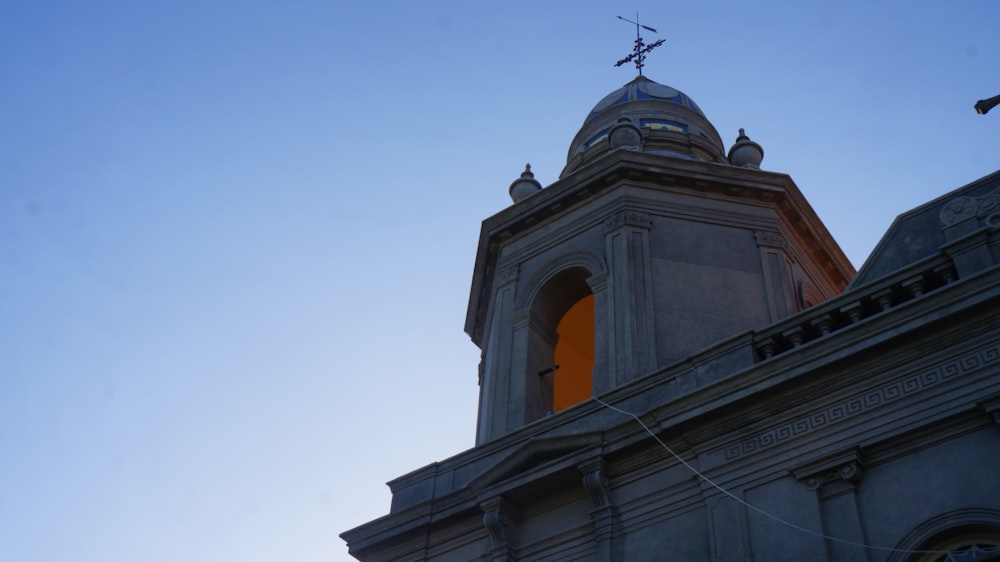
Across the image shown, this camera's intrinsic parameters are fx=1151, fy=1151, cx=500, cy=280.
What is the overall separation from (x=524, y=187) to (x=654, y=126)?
141 inches

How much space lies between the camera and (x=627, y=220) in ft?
62.4

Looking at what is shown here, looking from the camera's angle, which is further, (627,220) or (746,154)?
(746,154)

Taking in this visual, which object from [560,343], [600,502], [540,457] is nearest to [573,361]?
[560,343]

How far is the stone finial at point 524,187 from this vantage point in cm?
2205

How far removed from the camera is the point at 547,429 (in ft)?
50.2

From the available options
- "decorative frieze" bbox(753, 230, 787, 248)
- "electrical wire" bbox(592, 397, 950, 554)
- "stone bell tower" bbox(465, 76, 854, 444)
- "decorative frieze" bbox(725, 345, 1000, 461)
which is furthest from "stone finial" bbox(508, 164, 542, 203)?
"decorative frieze" bbox(725, 345, 1000, 461)

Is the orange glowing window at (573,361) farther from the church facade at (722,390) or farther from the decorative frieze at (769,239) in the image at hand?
the decorative frieze at (769,239)

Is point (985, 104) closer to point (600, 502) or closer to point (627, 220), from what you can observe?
point (600, 502)

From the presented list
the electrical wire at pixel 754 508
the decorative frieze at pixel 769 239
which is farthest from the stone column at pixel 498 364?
the decorative frieze at pixel 769 239

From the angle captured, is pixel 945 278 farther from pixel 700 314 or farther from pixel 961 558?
pixel 700 314

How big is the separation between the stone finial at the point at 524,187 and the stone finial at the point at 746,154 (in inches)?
147

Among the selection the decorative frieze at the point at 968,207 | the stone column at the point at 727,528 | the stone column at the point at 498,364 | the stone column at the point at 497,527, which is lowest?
the stone column at the point at 727,528

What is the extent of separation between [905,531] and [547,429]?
5.28 metres

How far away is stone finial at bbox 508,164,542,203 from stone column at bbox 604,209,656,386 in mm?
3079
